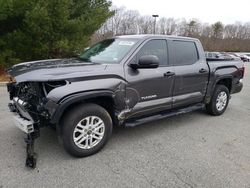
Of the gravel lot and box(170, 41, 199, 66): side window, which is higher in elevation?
box(170, 41, 199, 66): side window

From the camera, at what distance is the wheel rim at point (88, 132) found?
11.6 ft

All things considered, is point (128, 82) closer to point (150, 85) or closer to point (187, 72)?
point (150, 85)

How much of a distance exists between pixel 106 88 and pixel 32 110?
1064mm

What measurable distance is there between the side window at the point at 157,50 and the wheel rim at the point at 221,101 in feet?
6.62

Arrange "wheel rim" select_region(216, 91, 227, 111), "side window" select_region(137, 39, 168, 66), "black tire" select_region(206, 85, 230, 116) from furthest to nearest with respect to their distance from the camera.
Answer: "wheel rim" select_region(216, 91, 227, 111)
"black tire" select_region(206, 85, 230, 116)
"side window" select_region(137, 39, 168, 66)

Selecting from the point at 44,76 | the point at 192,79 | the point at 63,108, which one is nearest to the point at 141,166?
the point at 63,108

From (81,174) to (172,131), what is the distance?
216cm

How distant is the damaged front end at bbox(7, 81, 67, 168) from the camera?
129 inches

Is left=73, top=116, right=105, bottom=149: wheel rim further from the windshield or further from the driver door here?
the windshield

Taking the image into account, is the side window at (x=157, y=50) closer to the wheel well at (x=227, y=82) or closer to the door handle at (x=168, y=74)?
the door handle at (x=168, y=74)

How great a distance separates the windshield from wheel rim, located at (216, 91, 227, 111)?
8.84ft

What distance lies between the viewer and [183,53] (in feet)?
16.0

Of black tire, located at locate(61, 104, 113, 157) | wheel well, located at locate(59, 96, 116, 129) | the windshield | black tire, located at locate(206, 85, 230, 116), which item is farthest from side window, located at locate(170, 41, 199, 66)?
black tire, located at locate(61, 104, 113, 157)

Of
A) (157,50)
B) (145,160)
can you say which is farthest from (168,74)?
(145,160)
